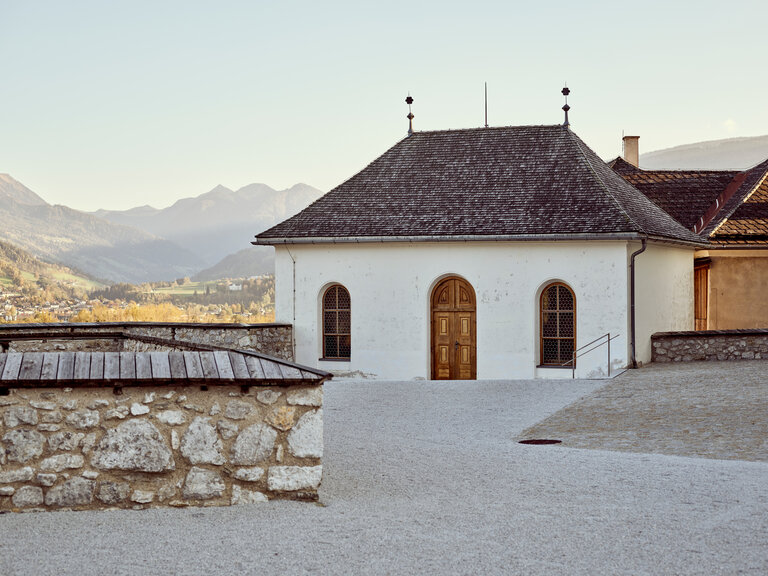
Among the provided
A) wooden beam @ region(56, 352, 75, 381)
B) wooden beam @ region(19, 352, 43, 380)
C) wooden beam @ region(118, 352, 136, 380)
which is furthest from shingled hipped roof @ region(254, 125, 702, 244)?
wooden beam @ region(19, 352, 43, 380)

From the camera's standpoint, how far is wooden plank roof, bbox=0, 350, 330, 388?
7343mm

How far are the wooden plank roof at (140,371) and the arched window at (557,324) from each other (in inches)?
628

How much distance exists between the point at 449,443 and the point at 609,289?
1157 cm

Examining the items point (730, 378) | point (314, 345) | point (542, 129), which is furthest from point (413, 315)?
point (730, 378)

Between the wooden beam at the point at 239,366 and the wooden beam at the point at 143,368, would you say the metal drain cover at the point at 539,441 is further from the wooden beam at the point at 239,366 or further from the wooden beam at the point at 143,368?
the wooden beam at the point at 143,368

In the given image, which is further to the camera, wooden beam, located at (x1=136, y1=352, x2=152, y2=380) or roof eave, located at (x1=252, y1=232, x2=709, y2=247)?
roof eave, located at (x1=252, y1=232, x2=709, y2=247)

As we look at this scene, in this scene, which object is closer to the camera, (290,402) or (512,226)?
(290,402)

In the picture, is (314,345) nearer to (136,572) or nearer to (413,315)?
(413,315)

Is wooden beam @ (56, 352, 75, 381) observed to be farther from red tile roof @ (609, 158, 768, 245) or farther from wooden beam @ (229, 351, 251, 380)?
red tile roof @ (609, 158, 768, 245)

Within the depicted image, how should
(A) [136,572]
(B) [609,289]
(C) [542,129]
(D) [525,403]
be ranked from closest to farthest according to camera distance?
(A) [136,572]
(D) [525,403]
(B) [609,289]
(C) [542,129]

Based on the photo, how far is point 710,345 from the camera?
73.7 feet

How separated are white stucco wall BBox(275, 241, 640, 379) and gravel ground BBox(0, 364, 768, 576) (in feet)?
40.2

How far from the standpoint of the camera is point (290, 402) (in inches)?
302

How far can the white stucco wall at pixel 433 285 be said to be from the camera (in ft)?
73.9
